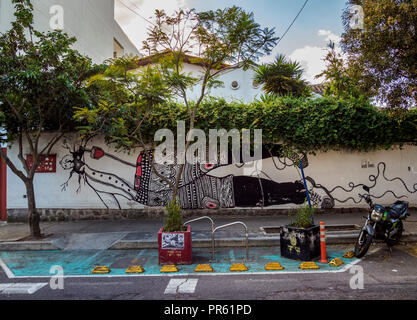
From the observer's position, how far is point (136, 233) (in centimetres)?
841

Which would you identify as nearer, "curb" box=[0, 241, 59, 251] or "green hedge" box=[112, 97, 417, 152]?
"curb" box=[0, 241, 59, 251]

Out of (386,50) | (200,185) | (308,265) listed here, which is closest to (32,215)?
(200,185)

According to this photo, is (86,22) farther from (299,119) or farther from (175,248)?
(175,248)

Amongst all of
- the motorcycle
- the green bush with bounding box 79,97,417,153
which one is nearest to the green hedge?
the green bush with bounding box 79,97,417,153

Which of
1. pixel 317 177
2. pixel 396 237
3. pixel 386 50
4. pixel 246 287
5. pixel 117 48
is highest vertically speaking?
pixel 117 48

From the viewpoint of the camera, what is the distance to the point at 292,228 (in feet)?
20.3

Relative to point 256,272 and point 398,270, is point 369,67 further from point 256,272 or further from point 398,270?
point 256,272

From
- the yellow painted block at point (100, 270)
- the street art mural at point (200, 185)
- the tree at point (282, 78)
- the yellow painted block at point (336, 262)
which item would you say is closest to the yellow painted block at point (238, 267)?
the yellow painted block at point (336, 262)

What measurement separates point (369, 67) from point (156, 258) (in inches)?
294

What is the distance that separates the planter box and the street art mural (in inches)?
176

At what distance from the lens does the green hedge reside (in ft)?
33.1

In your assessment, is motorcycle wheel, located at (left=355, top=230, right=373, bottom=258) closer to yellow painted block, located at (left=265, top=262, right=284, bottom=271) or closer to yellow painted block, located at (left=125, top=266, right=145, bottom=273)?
yellow painted block, located at (left=265, top=262, right=284, bottom=271)

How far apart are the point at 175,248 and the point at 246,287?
196 centimetres

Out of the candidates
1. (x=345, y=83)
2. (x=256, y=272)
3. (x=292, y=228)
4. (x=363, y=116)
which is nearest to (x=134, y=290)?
(x=256, y=272)
